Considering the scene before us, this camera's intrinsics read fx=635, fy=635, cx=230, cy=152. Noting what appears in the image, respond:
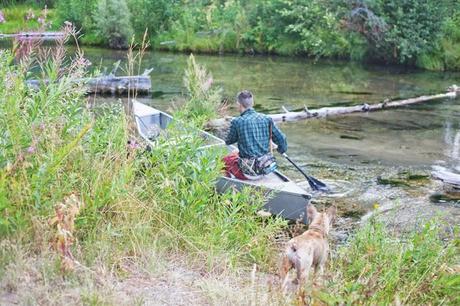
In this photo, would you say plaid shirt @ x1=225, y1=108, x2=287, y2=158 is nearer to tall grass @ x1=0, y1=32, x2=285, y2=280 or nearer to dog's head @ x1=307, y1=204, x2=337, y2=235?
tall grass @ x1=0, y1=32, x2=285, y2=280

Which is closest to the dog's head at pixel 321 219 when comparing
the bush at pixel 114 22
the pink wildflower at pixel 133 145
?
the pink wildflower at pixel 133 145

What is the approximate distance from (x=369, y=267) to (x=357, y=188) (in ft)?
17.8

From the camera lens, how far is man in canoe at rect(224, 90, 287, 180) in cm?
Result: 742

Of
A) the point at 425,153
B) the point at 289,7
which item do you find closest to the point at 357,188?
the point at 425,153

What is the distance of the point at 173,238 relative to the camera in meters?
4.89

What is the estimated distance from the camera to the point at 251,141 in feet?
24.8

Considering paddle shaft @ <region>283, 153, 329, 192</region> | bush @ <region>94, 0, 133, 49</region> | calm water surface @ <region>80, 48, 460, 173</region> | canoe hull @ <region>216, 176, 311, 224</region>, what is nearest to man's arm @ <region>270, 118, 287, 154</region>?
canoe hull @ <region>216, 176, 311, 224</region>

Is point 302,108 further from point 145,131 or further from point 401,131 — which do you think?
point 145,131

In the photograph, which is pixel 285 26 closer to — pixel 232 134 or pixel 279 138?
pixel 279 138

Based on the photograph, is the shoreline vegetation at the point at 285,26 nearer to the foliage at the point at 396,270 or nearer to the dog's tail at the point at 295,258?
the foliage at the point at 396,270

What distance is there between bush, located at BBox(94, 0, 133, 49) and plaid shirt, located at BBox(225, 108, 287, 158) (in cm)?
2157

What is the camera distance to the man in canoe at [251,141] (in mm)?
7418

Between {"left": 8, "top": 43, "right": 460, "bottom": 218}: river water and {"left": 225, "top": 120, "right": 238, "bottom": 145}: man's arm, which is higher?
{"left": 225, "top": 120, "right": 238, "bottom": 145}: man's arm

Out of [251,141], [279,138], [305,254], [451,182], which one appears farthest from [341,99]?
[305,254]
